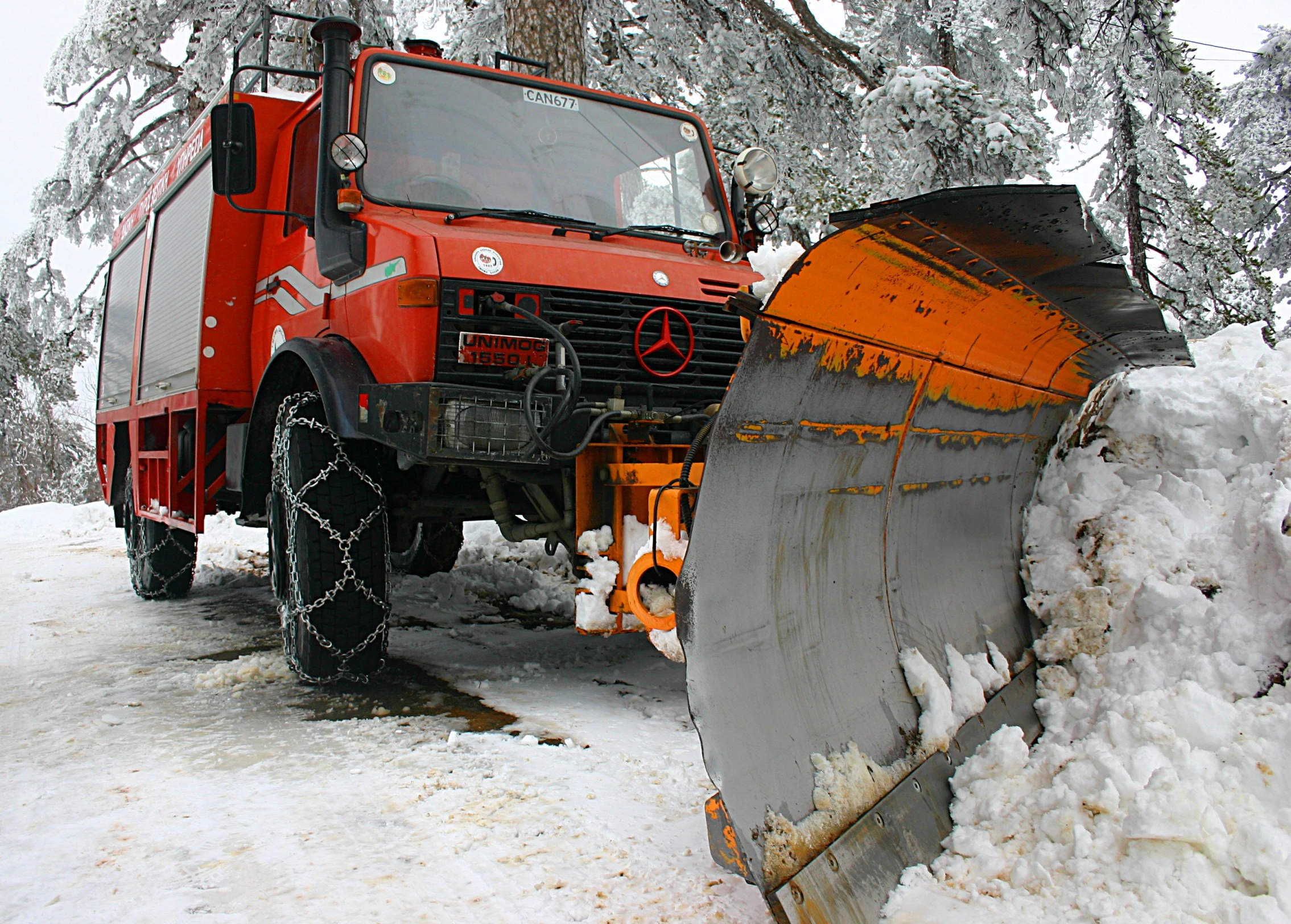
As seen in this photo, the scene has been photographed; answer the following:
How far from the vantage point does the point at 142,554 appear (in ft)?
22.8

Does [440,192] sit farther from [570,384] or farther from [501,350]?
[570,384]

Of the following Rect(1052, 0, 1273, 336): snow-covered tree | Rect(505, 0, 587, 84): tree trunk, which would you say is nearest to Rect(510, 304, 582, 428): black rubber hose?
Rect(505, 0, 587, 84): tree trunk

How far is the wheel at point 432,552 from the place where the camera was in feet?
24.3

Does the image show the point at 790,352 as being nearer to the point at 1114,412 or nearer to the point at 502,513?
the point at 1114,412

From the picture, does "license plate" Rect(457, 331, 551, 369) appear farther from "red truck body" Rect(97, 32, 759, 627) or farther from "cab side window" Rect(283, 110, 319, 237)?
"cab side window" Rect(283, 110, 319, 237)

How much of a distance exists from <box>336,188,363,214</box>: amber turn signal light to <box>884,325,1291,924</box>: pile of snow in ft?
9.07

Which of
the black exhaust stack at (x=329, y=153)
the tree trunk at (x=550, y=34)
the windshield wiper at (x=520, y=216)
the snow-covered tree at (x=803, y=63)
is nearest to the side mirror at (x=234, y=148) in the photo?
the black exhaust stack at (x=329, y=153)

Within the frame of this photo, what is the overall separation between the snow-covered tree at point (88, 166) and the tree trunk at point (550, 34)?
3.14 m

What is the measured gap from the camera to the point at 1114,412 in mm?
3031

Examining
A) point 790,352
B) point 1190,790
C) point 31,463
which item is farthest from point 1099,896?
point 31,463

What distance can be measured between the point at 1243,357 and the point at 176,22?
1427cm

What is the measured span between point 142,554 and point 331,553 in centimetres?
382

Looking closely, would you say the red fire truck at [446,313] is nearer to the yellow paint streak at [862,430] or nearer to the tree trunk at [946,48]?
the yellow paint streak at [862,430]

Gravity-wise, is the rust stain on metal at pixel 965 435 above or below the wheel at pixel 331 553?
above
